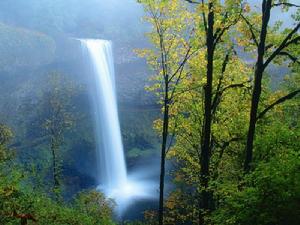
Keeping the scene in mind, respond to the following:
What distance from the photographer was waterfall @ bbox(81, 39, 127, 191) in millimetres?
54750

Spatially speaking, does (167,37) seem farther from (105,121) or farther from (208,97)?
(105,121)

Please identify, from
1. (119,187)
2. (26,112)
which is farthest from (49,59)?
(119,187)

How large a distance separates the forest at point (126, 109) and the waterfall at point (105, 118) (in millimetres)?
151

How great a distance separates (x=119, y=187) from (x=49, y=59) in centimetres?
2214

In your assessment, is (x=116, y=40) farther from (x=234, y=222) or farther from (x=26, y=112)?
(x=234, y=222)

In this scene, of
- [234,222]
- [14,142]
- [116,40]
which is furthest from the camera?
[116,40]

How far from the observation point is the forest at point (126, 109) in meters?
18.5

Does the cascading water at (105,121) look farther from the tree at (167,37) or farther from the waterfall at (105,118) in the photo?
the tree at (167,37)

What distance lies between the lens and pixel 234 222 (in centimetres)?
935

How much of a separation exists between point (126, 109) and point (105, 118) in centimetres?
882

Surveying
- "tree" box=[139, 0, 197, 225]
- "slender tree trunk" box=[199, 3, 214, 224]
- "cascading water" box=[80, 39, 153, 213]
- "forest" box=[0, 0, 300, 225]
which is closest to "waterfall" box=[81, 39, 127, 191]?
"cascading water" box=[80, 39, 153, 213]

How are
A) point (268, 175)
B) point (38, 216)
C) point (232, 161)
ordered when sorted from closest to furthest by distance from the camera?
point (268, 175), point (38, 216), point (232, 161)

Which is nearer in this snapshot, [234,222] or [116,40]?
[234,222]

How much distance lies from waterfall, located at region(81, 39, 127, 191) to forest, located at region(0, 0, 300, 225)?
151 millimetres
